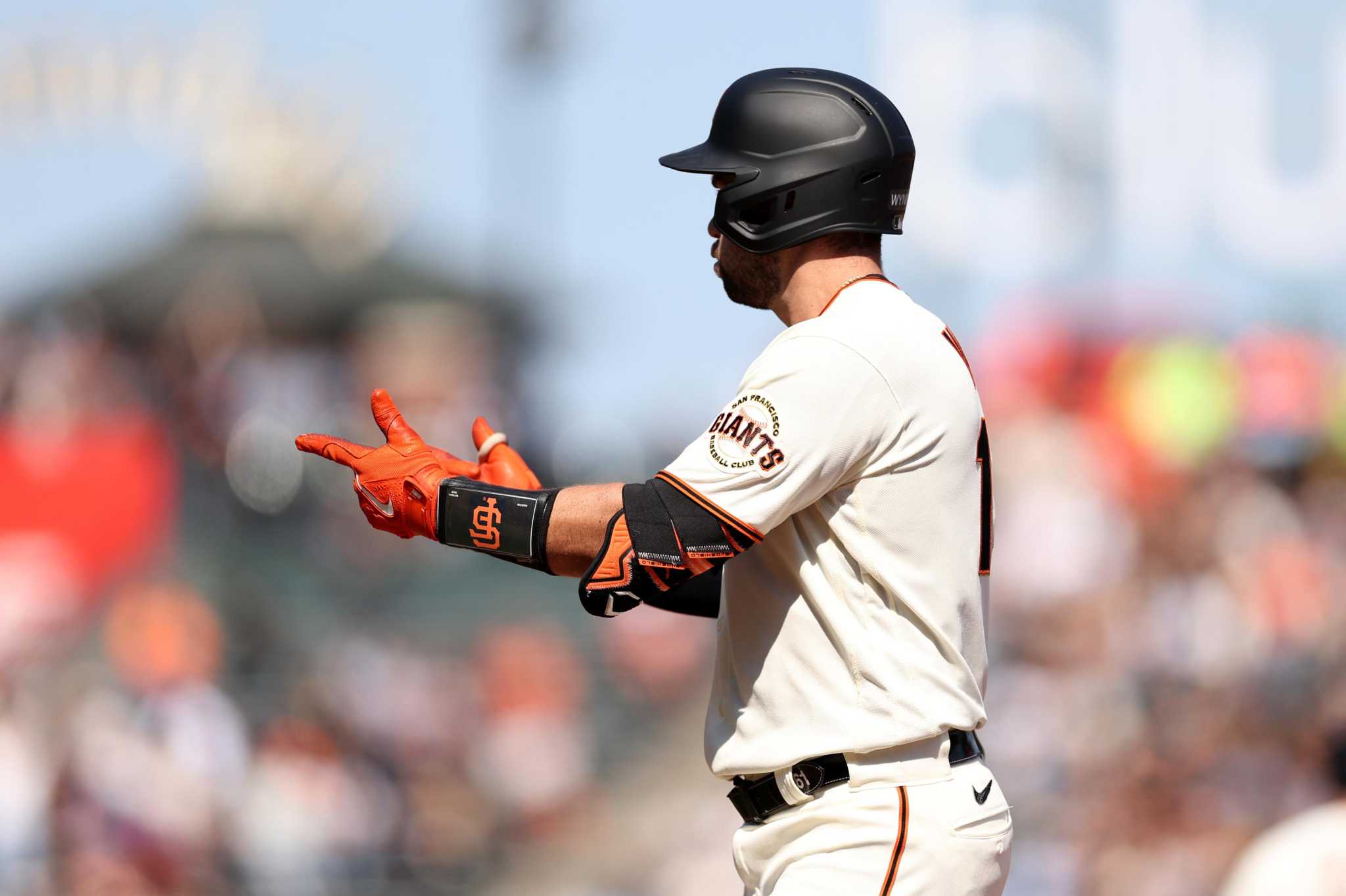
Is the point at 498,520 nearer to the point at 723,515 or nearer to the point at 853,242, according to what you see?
the point at 723,515

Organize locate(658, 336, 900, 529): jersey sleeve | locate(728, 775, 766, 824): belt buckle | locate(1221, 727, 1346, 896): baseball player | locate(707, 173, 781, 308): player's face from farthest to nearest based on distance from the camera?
locate(1221, 727, 1346, 896): baseball player < locate(707, 173, 781, 308): player's face < locate(728, 775, 766, 824): belt buckle < locate(658, 336, 900, 529): jersey sleeve

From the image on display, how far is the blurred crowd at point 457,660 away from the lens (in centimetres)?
916

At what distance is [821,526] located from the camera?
272 cm

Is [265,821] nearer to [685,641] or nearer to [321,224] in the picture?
[685,641]

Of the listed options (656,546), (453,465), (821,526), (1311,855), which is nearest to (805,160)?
(821,526)

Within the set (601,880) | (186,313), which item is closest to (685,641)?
(601,880)

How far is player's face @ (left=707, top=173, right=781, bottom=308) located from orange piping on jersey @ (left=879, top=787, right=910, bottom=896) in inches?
36.9

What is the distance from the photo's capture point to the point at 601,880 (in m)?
10.2

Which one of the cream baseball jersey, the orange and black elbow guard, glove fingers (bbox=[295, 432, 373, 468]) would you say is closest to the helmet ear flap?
the cream baseball jersey

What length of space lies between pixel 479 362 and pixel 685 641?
143 inches

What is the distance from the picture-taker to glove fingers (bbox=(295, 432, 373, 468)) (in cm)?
296

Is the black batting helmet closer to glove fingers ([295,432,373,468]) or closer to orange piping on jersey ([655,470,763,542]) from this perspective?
orange piping on jersey ([655,470,763,542])

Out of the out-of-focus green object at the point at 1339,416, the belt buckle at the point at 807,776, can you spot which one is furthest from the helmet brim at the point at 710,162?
the out-of-focus green object at the point at 1339,416

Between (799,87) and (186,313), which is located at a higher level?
(799,87)
